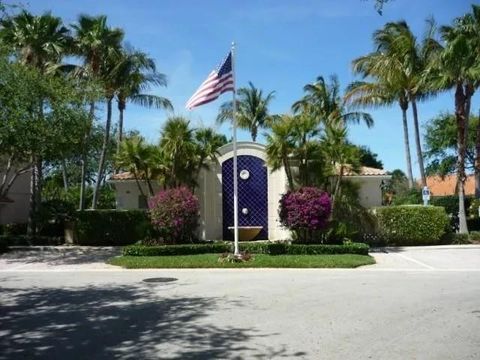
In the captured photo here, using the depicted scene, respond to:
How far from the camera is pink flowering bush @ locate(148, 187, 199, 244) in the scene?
2045 centimetres

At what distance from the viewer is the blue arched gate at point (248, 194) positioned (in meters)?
25.0

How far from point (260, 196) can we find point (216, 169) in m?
2.33

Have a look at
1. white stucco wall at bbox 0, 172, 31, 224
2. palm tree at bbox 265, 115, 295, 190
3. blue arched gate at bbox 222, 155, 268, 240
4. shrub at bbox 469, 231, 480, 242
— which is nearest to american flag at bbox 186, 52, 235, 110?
palm tree at bbox 265, 115, 295, 190

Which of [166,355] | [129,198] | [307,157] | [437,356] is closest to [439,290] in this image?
[437,356]

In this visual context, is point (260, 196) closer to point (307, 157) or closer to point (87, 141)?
point (307, 157)

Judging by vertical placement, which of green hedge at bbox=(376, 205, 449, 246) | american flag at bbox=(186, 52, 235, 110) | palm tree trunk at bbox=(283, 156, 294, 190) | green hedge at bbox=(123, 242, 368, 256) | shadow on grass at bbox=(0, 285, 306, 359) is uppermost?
american flag at bbox=(186, 52, 235, 110)

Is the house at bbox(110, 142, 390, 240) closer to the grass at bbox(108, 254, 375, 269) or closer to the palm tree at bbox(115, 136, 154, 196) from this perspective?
the palm tree at bbox(115, 136, 154, 196)

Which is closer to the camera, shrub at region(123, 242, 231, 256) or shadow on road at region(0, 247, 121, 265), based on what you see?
shrub at region(123, 242, 231, 256)

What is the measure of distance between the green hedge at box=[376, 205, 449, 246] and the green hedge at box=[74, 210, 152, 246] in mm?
10536

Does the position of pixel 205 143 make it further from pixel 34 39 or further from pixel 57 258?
pixel 34 39

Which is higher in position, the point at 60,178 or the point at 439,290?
the point at 60,178

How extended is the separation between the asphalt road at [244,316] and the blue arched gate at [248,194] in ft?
31.7

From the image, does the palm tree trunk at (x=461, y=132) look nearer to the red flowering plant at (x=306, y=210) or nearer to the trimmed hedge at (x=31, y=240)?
the red flowering plant at (x=306, y=210)

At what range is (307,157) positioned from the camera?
2239cm
